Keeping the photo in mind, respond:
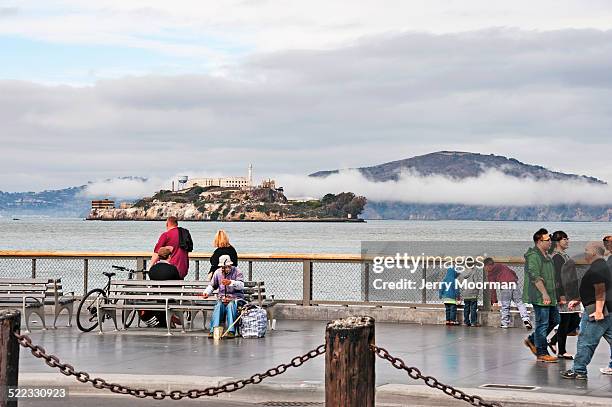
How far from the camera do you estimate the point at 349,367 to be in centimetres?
833

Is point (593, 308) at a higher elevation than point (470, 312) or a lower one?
higher

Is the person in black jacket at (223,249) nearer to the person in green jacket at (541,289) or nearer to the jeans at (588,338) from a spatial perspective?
the person in green jacket at (541,289)

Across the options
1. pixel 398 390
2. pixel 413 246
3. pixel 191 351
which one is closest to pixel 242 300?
pixel 191 351

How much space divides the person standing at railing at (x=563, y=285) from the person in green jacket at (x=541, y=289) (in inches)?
15.8

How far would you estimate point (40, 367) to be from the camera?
553 inches

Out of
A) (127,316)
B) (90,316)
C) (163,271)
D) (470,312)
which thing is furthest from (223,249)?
(470,312)

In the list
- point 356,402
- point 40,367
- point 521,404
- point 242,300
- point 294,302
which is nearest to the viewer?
point 356,402

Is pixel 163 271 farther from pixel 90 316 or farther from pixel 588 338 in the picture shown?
pixel 588 338

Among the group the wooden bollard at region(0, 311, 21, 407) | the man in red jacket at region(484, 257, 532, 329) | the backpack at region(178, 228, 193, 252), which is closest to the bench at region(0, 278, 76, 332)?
the backpack at region(178, 228, 193, 252)

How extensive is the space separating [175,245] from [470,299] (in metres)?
5.19

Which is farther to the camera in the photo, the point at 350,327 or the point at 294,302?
the point at 294,302

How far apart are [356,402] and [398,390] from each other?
3.76m

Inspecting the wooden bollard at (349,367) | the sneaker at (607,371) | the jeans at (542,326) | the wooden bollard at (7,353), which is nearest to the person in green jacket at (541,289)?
the jeans at (542,326)

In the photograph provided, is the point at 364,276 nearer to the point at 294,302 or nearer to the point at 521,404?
the point at 294,302
